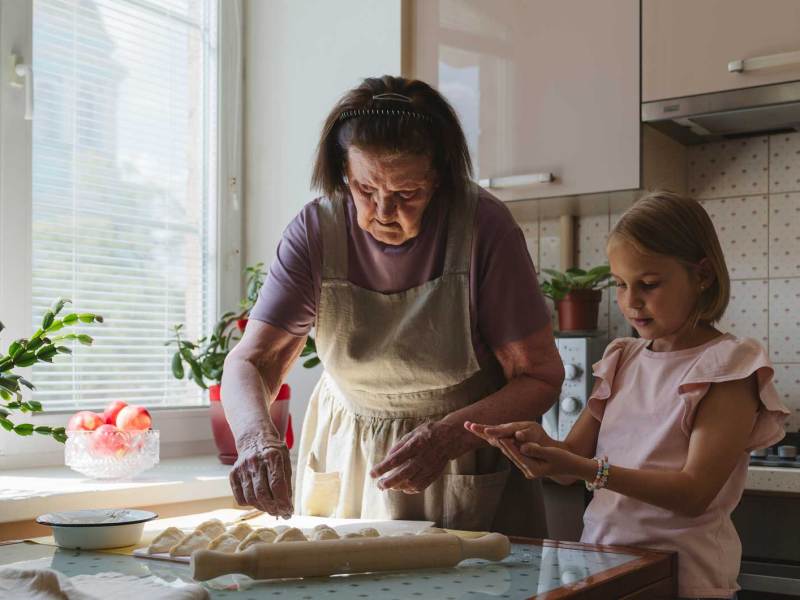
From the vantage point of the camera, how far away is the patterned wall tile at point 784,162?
2.20 meters

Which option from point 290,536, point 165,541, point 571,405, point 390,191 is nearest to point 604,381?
point 390,191

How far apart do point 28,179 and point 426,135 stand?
48.8 inches

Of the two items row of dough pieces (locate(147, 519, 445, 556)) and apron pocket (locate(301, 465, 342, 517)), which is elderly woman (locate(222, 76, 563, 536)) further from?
row of dough pieces (locate(147, 519, 445, 556))

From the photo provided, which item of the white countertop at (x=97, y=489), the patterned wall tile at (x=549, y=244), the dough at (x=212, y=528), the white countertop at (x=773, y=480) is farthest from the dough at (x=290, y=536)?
the patterned wall tile at (x=549, y=244)

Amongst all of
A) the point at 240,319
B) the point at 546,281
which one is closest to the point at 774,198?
the point at 546,281

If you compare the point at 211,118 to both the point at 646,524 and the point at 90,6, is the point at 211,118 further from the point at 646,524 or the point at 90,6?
the point at 646,524

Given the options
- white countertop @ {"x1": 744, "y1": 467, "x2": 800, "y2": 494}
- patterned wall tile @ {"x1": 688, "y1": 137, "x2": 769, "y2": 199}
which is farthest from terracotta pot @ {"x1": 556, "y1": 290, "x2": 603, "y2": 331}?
white countertop @ {"x1": 744, "y1": 467, "x2": 800, "y2": 494}

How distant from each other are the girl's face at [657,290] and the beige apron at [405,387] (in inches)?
9.0

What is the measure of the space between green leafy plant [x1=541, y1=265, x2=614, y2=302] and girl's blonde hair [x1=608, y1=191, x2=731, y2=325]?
1033mm

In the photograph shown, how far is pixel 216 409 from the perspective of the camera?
2.30m

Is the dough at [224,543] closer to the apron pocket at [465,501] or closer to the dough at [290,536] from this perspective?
the dough at [290,536]

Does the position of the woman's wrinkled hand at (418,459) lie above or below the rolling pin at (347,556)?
above

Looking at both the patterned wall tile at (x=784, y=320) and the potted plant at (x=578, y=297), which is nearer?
the patterned wall tile at (x=784, y=320)

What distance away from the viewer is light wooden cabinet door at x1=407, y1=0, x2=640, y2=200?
215 centimetres
